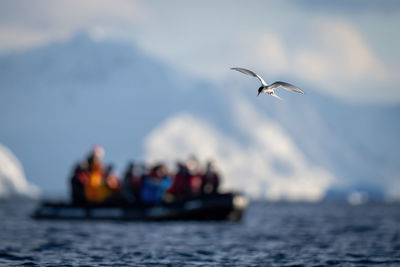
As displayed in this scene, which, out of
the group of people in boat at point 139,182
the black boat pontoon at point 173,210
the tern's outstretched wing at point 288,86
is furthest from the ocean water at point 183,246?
the tern's outstretched wing at point 288,86

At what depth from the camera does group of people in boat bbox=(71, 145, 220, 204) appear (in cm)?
3047

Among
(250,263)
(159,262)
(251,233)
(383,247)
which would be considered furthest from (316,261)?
(251,233)

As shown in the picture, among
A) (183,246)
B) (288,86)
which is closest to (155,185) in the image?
(183,246)

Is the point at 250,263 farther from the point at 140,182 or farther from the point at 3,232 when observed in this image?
the point at 140,182

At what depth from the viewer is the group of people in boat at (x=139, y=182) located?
30469 mm

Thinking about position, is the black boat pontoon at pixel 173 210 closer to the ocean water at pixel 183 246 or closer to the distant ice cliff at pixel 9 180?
the ocean water at pixel 183 246

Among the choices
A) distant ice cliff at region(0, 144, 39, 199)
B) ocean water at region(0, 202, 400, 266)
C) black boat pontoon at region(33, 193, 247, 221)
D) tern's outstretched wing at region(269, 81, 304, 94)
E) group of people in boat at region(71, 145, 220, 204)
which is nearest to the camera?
tern's outstretched wing at region(269, 81, 304, 94)

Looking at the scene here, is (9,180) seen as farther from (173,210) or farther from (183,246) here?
(183,246)

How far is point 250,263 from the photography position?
53.3 feet

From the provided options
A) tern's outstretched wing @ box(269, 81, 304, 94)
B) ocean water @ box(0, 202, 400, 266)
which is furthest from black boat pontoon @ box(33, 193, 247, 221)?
tern's outstretched wing @ box(269, 81, 304, 94)

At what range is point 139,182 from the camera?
31.4 metres

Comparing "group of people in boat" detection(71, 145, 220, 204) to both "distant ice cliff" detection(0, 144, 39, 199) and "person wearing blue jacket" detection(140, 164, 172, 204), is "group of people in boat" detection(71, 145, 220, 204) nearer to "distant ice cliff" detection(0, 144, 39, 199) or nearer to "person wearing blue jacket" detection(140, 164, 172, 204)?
"person wearing blue jacket" detection(140, 164, 172, 204)

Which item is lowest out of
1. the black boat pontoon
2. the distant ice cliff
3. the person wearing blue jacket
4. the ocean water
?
the ocean water

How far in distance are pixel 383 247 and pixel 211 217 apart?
11.4 meters
